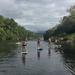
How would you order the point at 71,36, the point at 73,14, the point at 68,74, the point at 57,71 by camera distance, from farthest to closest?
1. the point at 73,14
2. the point at 71,36
3. the point at 57,71
4. the point at 68,74

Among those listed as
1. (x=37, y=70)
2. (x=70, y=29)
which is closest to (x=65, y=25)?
(x=70, y=29)

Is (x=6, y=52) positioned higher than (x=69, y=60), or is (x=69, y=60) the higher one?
(x=6, y=52)

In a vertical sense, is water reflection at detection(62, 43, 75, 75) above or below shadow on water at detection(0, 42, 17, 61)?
below

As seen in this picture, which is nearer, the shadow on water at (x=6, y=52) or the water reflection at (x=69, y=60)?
the water reflection at (x=69, y=60)

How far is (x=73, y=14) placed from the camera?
193m

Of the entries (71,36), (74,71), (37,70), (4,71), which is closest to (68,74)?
(74,71)

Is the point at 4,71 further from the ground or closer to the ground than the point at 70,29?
closer to the ground

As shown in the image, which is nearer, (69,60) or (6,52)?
(69,60)

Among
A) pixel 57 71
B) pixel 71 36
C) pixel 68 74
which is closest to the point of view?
pixel 68 74

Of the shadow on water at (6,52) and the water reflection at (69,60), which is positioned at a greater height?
the shadow on water at (6,52)

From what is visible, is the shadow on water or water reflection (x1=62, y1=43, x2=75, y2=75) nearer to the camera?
water reflection (x1=62, y1=43, x2=75, y2=75)

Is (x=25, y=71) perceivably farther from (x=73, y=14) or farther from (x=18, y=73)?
(x=73, y=14)

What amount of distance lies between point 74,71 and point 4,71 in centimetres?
987

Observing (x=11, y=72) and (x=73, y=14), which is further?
(x=73, y=14)
